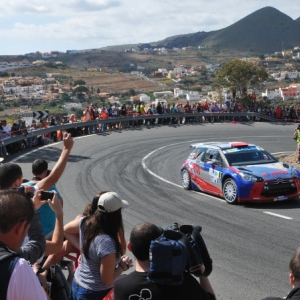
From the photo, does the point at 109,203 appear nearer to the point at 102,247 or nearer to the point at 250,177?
the point at 102,247

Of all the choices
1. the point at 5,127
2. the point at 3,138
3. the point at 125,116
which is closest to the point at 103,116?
the point at 125,116

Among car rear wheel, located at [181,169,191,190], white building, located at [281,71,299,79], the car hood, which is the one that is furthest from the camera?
white building, located at [281,71,299,79]

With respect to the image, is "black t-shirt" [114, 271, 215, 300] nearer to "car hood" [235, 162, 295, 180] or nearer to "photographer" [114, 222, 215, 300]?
"photographer" [114, 222, 215, 300]

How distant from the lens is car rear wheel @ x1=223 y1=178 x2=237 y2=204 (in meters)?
15.3

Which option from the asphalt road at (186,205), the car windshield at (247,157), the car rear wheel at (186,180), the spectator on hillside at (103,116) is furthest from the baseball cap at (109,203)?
the spectator on hillside at (103,116)

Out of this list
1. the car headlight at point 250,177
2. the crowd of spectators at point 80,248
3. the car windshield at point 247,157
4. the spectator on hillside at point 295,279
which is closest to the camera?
the crowd of spectators at point 80,248

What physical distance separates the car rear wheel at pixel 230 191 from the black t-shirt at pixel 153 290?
1115 cm

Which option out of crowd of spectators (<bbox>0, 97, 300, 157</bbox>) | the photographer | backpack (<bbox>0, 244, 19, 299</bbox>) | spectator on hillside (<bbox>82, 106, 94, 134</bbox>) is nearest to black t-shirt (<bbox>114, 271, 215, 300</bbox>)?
the photographer

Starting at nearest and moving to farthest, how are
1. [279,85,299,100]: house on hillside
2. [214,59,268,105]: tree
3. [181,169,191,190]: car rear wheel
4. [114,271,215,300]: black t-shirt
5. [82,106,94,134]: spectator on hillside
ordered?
[114,271,215,300]: black t-shirt → [181,169,191,190]: car rear wheel → [82,106,94,134]: spectator on hillside → [214,59,268,105]: tree → [279,85,299,100]: house on hillside

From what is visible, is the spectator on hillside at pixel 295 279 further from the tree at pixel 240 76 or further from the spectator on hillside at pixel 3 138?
the tree at pixel 240 76

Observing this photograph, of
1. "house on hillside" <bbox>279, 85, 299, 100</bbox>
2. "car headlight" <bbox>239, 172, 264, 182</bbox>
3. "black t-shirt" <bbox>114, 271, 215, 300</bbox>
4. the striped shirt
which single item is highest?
"black t-shirt" <bbox>114, 271, 215, 300</bbox>

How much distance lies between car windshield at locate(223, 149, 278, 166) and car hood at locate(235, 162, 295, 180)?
432 millimetres

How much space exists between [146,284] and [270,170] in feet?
38.1

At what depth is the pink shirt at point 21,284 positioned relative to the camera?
3.52 m
